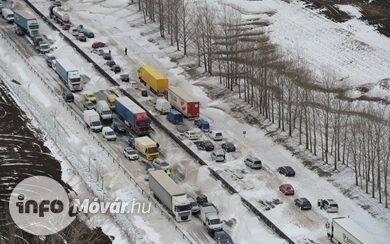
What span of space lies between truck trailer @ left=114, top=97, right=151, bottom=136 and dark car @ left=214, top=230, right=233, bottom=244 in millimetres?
23352

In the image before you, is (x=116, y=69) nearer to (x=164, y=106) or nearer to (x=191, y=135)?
(x=164, y=106)

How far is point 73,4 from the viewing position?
144 m

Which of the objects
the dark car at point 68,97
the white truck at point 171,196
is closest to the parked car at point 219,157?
the white truck at point 171,196

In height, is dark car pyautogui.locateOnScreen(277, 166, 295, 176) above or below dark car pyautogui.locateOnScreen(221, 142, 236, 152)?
above

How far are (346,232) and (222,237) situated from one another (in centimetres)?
1069

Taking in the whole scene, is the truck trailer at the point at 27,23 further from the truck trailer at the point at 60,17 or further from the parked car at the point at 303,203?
the parked car at the point at 303,203

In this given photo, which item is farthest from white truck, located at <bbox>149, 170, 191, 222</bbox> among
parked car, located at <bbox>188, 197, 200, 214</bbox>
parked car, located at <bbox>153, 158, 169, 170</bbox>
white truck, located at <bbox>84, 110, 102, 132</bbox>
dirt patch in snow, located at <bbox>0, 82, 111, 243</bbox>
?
white truck, located at <bbox>84, 110, 102, 132</bbox>

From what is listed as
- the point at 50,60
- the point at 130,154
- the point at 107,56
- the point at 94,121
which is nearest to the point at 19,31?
the point at 50,60

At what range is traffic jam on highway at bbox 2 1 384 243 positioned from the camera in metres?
77.7

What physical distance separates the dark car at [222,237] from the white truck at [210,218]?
30.6 inches

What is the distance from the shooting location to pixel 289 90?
94625mm

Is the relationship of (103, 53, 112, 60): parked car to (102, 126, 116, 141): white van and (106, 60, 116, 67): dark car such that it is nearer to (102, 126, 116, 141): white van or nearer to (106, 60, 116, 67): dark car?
(106, 60, 116, 67): dark car

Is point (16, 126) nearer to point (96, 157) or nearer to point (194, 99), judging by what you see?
point (96, 157)

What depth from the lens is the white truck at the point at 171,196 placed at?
77.4 metres
